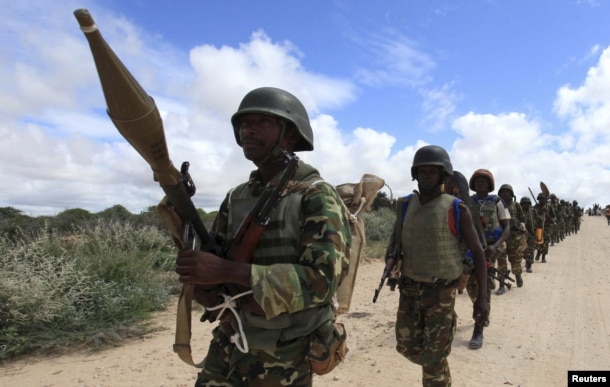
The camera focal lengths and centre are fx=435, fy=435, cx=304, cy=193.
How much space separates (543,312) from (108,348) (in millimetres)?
6212

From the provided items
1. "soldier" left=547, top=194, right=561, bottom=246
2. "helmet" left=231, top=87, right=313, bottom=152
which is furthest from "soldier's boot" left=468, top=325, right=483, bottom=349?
"soldier" left=547, top=194, right=561, bottom=246

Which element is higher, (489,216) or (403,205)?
(489,216)

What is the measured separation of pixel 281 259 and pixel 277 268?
0.62 ft

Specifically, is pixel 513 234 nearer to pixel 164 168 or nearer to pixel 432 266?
pixel 432 266

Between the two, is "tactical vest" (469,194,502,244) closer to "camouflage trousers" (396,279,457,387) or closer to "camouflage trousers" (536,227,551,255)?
"camouflage trousers" (396,279,457,387)

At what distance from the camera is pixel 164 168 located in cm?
157

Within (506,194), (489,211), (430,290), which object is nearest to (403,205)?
(430,290)

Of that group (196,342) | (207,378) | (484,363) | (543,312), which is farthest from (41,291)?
(543,312)

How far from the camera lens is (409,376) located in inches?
165

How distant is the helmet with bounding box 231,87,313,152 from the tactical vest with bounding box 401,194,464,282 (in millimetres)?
1810

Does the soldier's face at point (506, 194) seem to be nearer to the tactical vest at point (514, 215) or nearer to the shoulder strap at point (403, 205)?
the tactical vest at point (514, 215)

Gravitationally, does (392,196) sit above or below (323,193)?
above

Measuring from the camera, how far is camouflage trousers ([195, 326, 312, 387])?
1860mm

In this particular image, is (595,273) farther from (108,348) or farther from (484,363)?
(108,348)
